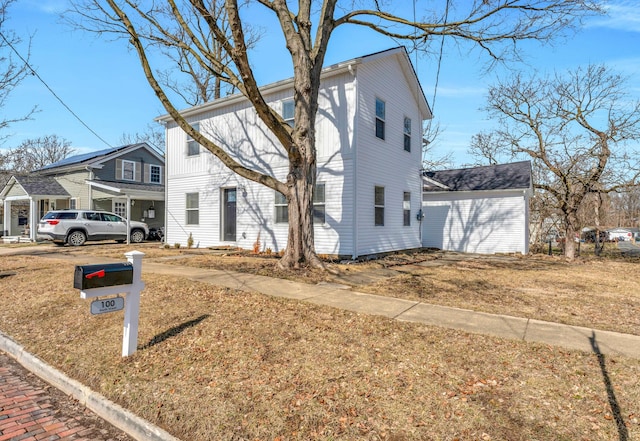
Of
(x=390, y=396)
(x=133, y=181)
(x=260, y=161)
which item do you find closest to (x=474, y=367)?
(x=390, y=396)

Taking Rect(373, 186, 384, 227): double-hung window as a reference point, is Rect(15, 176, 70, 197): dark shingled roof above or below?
above

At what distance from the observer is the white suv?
16.7 m

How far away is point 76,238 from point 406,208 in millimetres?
14936

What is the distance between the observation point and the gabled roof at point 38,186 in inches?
854

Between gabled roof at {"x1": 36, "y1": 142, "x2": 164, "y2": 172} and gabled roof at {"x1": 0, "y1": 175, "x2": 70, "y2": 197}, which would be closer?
gabled roof at {"x1": 0, "y1": 175, "x2": 70, "y2": 197}

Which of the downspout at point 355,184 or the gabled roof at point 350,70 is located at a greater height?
the gabled roof at point 350,70

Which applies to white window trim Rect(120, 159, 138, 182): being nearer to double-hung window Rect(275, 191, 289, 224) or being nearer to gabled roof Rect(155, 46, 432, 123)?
gabled roof Rect(155, 46, 432, 123)

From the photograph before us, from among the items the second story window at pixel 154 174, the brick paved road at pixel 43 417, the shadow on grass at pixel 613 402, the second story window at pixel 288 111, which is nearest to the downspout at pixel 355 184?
the second story window at pixel 288 111

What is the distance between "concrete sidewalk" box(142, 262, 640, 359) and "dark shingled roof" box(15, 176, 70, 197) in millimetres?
19848

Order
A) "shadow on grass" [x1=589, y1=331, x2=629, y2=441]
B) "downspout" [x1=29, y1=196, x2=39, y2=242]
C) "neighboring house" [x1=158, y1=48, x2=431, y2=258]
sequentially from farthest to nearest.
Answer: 1. "downspout" [x1=29, y1=196, x2=39, y2=242]
2. "neighboring house" [x1=158, y1=48, x2=431, y2=258]
3. "shadow on grass" [x1=589, y1=331, x2=629, y2=441]

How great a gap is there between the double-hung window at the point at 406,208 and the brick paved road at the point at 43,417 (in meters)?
12.4

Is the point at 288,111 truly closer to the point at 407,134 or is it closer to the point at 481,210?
the point at 407,134

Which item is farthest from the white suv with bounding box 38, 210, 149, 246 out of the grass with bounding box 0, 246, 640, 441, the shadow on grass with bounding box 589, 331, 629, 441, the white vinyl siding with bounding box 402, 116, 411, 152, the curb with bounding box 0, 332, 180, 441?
the shadow on grass with bounding box 589, 331, 629, 441

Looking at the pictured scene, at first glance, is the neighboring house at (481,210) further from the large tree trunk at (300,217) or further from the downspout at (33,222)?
the downspout at (33,222)
